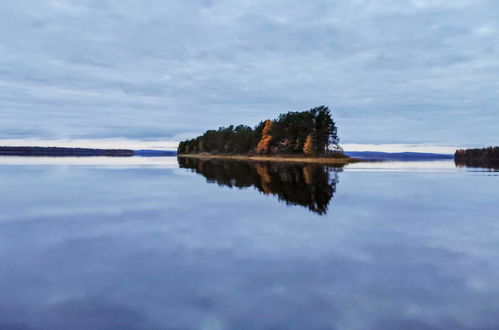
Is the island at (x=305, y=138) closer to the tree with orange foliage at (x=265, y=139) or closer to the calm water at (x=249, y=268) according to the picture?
the tree with orange foliage at (x=265, y=139)

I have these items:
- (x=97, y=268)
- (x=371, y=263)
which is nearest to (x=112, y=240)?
(x=97, y=268)

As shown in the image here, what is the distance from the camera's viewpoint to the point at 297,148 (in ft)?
422

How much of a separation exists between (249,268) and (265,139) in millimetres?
144078

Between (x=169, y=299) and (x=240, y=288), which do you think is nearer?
(x=169, y=299)

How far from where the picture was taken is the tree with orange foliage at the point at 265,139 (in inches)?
5974

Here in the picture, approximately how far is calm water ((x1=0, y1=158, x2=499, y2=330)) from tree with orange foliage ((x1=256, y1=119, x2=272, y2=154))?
132 m

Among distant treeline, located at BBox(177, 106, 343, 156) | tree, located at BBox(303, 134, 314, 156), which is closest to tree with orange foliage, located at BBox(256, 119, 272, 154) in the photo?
distant treeline, located at BBox(177, 106, 343, 156)

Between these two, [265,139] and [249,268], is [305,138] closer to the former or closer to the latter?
[265,139]

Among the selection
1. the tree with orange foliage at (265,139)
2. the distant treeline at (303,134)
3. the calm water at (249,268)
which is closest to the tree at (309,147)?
the distant treeline at (303,134)

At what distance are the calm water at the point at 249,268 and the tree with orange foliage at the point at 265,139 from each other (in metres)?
132

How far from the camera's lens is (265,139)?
153375 millimetres

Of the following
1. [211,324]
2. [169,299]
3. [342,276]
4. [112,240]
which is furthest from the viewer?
[112,240]

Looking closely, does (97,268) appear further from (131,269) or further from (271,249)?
(271,249)

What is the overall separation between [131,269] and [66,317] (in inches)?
115
